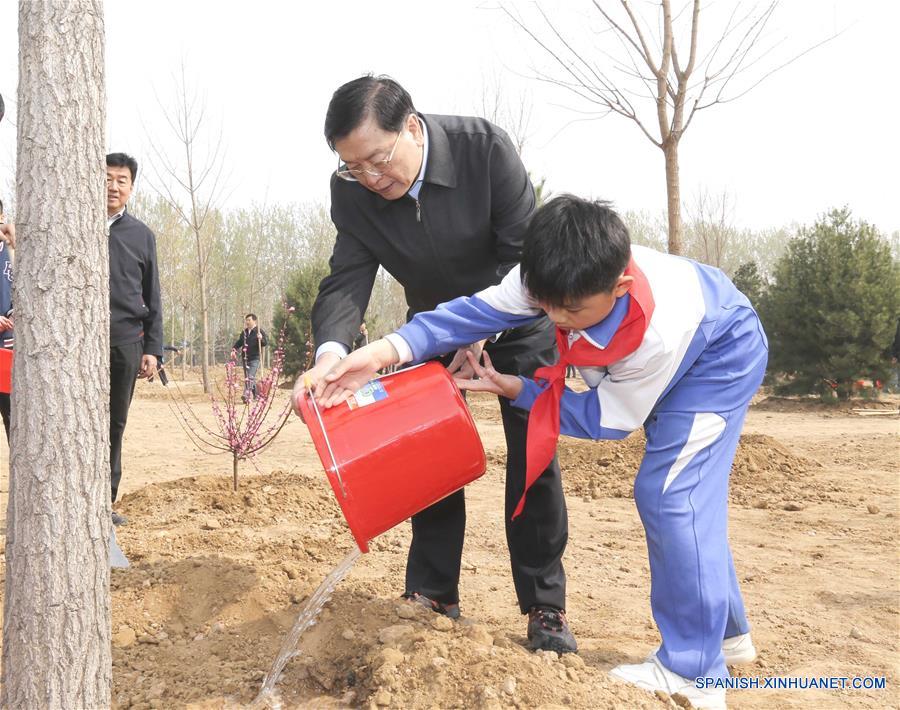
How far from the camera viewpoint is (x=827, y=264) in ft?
38.3

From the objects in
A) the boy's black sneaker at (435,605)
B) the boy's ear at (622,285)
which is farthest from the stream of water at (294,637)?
the boy's ear at (622,285)

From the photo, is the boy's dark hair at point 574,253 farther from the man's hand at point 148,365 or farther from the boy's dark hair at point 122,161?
the man's hand at point 148,365

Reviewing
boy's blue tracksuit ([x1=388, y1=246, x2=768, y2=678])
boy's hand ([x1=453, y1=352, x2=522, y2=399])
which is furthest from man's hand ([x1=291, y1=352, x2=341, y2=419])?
boy's hand ([x1=453, y1=352, x2=522, y2=399])

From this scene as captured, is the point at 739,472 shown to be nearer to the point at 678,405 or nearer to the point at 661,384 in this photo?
the point at 678,405

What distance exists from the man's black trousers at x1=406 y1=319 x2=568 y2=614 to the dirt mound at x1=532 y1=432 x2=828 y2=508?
9.20 ft

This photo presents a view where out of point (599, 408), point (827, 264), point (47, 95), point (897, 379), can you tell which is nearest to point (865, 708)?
point (599, 408)

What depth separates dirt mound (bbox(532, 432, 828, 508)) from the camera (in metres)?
5.27

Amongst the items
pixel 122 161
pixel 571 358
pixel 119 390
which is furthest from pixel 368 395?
pixel 122 161

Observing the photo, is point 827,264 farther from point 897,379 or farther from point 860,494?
point 860,494

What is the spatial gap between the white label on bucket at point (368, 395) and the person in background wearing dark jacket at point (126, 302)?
1.99m

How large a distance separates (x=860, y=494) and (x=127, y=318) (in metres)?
4.63

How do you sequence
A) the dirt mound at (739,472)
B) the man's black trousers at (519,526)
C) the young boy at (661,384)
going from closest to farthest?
the young boy at (661,384), the man's black trousers at (519,526), the dirt mound at (739,472)

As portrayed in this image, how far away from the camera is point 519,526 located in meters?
2.53

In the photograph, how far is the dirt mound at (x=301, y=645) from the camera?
2018 millimetres
